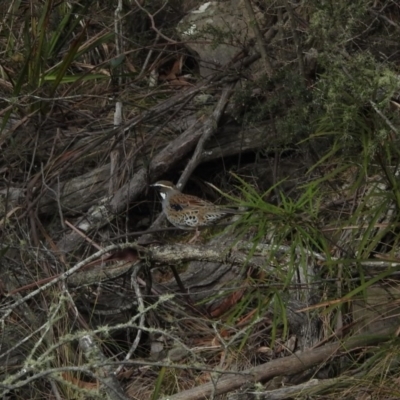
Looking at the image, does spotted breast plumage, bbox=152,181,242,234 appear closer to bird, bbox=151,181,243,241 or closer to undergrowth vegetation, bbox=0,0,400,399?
bird, bbox=151,181,243,241

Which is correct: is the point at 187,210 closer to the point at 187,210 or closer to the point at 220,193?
the point at 187,210

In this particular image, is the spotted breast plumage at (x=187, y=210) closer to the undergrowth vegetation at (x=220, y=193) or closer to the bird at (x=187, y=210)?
the bird at (x=187, y=210)

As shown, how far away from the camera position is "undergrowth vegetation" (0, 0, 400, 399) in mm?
5281

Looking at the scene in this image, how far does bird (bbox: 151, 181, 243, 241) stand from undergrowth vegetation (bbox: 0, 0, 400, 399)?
167 millimetres

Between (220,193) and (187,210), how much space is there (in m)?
0.52

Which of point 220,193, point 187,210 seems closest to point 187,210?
point 187,210

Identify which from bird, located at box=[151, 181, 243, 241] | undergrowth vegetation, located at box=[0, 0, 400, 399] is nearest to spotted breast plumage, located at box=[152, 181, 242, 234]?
bird, located at box=[151, 181, 243, 241]

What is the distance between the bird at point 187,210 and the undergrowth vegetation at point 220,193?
0.17 metres

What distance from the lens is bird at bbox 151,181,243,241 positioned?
21.7 feet

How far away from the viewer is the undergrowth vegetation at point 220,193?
5281 mm

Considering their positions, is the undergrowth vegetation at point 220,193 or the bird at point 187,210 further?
the bird at point 187,210

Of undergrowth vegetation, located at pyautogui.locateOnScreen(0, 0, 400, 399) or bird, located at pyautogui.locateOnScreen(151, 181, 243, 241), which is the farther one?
bird, located at pyautogui.locateOnScreen(151, 181, 243, 241)

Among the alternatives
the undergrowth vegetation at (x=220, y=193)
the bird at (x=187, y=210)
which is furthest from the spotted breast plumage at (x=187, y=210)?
the undergrowth vegetation at (x=220, y=193)

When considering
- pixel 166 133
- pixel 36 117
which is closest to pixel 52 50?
pixel 36 117
